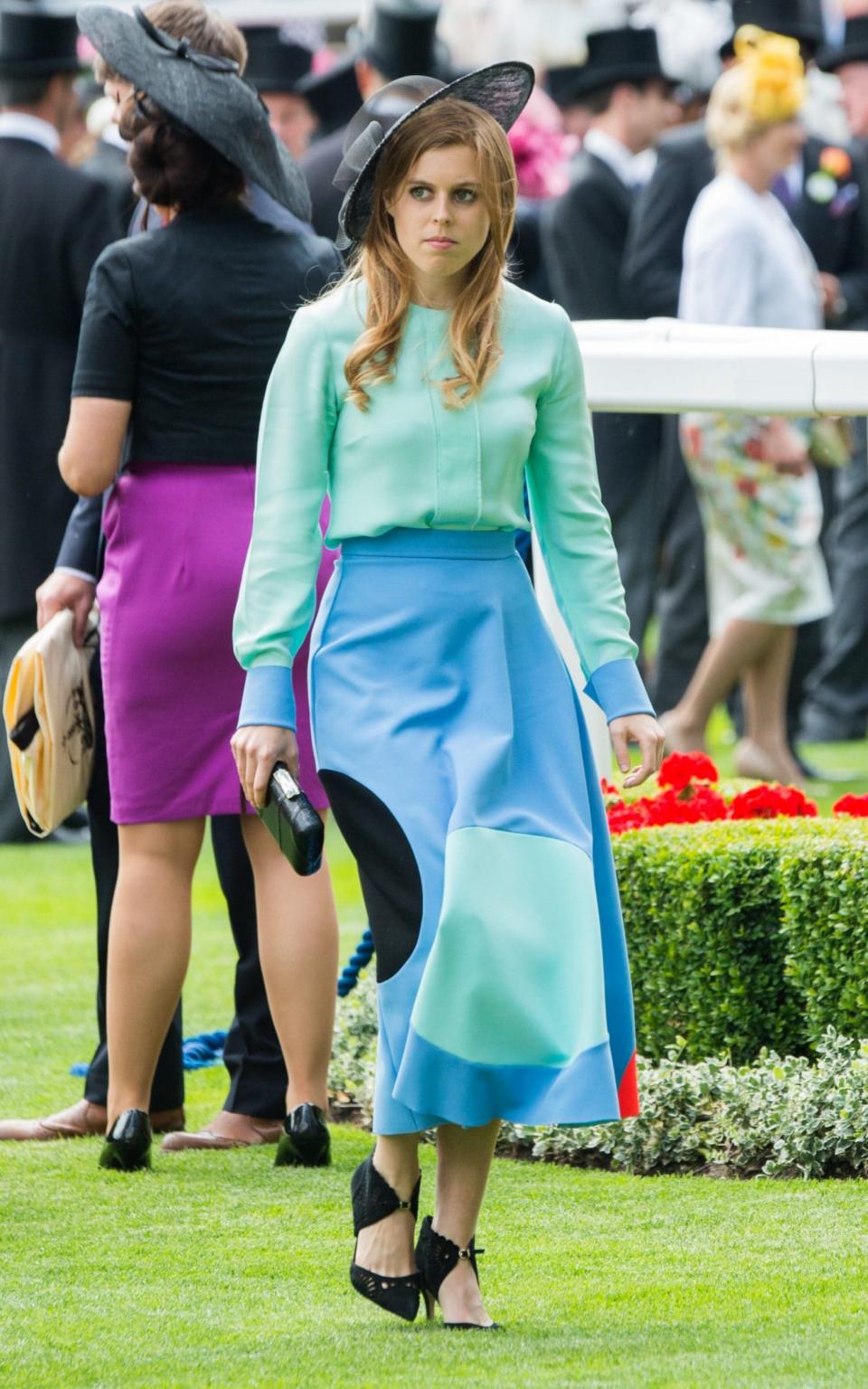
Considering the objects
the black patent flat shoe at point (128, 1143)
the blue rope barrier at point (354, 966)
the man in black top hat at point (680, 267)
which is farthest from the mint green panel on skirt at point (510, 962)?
the man in black top hat at point (680, 267)

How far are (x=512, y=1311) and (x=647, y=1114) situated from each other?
98 cm

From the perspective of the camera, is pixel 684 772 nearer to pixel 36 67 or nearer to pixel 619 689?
pixel 619 689

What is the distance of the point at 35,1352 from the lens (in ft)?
12.2

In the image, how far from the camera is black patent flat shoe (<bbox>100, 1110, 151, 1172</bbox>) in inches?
194

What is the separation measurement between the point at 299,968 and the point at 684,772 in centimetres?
122

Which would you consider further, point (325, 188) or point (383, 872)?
point (325, 188)

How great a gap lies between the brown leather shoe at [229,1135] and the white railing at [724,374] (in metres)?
0.96

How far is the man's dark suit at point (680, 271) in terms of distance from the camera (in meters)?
9.94

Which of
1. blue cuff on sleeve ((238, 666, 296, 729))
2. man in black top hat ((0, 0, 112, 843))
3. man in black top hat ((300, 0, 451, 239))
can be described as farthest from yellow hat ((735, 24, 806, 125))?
blue cuff on sleeve ((238, 666, 296, 729))

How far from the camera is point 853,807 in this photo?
5.49 m

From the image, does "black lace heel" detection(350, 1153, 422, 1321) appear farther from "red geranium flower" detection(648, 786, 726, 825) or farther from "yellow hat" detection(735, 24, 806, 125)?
"yellow hat" detection(735, 24, 806, 125)

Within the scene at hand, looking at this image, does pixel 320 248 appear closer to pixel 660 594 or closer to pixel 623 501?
pixel 623 501

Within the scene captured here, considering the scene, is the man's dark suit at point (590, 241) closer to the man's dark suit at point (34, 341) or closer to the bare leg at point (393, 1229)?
the man's dark suit at point (34, 341)

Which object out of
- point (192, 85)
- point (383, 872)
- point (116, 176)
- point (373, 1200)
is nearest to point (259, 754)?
point (383, 872)
